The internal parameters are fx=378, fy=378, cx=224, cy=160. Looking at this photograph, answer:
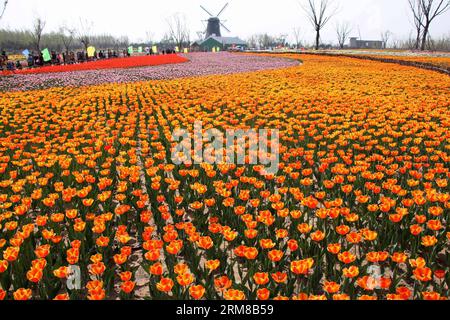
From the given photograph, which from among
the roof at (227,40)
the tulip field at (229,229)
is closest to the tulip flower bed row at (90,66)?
the tulip field at (229,229)

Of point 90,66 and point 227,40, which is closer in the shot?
point 90,66

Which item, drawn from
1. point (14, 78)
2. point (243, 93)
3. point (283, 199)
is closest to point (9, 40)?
point (14, 78)

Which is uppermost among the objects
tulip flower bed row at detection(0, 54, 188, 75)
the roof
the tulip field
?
the roof

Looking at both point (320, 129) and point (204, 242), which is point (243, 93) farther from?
point (204, 242)

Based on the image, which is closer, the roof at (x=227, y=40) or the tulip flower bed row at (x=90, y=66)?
the tulip flower bed row at (x=90, y=66)

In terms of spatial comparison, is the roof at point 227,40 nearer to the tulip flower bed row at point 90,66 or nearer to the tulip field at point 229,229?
the tulip flower bed row at point 90,66

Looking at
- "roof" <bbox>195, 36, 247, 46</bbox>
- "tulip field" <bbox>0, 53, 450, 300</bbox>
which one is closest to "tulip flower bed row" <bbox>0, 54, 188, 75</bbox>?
"tulip field" <bbox>0, 53, 450, 300</bbox>

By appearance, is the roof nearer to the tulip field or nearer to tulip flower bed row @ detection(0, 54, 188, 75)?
tulip flower bed row @ detection(0, 54, 188, 75)

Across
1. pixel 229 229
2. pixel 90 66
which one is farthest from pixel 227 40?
pixel 229 229

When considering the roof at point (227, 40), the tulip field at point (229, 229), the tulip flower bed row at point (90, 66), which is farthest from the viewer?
the roof at point (227, 40)

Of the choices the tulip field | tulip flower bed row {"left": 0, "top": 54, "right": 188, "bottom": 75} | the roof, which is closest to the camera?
the tulip field

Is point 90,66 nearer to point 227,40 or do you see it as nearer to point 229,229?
point 229,229

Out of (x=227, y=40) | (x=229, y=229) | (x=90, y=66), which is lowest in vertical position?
(x=229, y=229)

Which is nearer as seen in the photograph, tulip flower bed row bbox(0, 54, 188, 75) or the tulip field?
the tulip field
